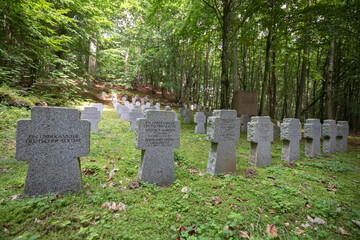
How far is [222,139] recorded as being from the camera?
4.19 metres

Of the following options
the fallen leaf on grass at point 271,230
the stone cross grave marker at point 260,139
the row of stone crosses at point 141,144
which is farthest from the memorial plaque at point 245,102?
the fallen leaf on grass at point 271,230

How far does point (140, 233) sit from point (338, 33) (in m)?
9.69

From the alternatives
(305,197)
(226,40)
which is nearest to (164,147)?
(305,197)

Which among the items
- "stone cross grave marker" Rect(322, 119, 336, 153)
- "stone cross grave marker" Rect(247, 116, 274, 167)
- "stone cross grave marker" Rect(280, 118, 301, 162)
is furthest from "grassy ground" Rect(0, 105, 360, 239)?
"stone cross grave marker" Rect(322, 119, 336, 153)

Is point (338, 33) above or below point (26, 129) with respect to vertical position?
above

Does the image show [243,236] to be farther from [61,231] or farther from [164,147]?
[61,231]

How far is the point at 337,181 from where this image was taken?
395 cm

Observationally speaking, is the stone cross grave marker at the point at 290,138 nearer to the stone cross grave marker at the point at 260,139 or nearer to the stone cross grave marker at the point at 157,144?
the stone cross grave marker at the point at 260,139

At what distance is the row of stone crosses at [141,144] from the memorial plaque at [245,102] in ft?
20.5

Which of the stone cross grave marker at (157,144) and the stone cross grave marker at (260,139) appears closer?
the stone cross grave marker at (157,144)

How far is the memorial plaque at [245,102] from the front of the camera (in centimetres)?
1158

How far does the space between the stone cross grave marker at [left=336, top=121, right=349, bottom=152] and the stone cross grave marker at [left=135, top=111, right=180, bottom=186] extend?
7885mm

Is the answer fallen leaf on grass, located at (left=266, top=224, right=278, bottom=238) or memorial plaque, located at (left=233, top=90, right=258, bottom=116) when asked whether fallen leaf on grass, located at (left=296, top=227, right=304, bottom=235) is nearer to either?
fallen leaf on grass, located at (left=266, top=224, right=278, bottom=238)

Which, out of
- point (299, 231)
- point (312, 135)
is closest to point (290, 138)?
point (312, 135)
